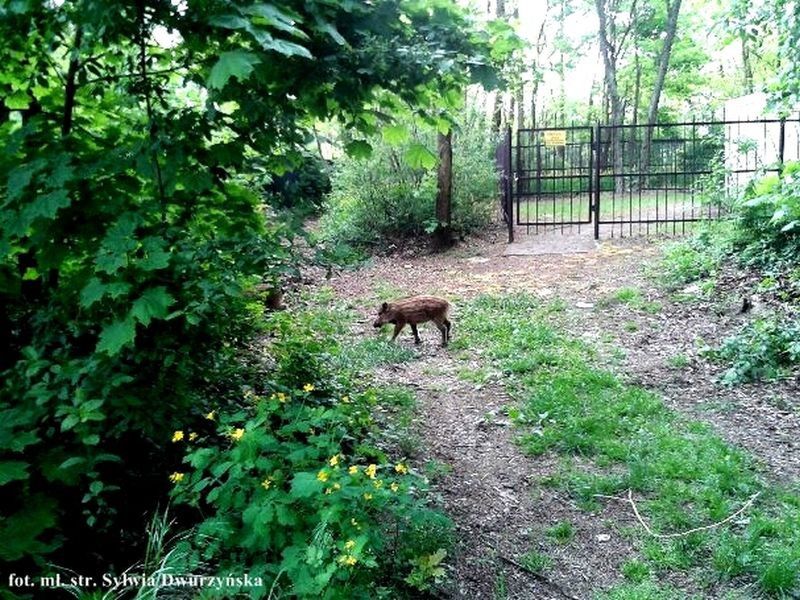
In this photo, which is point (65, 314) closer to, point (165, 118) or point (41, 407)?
point (41, 407)

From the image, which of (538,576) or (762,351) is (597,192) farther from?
Answer: (538,576)

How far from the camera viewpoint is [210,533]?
2926 millimetres

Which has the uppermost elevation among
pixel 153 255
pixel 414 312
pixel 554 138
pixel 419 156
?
pixel 554 138

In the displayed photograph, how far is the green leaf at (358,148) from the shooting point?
14.0 feet

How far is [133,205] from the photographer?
135 inches

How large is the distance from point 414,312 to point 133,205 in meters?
4.75

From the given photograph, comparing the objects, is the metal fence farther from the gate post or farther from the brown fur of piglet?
the brown fur of piglet

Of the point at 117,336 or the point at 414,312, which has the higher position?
the point at 117,336

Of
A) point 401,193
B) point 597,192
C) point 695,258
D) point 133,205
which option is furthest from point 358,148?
point 597,192

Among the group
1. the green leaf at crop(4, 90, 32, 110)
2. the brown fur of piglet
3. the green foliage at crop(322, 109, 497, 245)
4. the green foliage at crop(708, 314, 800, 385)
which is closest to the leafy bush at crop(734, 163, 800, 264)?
the green foliage at crop(708, 314, 800, 385)

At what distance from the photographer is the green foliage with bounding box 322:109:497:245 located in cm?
1399

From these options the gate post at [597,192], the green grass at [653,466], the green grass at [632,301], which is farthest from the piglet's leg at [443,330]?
the gate post at [597,192]

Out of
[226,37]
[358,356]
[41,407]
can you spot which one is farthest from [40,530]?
[358,356]

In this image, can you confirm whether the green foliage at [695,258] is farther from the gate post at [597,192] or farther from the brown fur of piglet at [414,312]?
the brown fur of piglet at [414,312]
